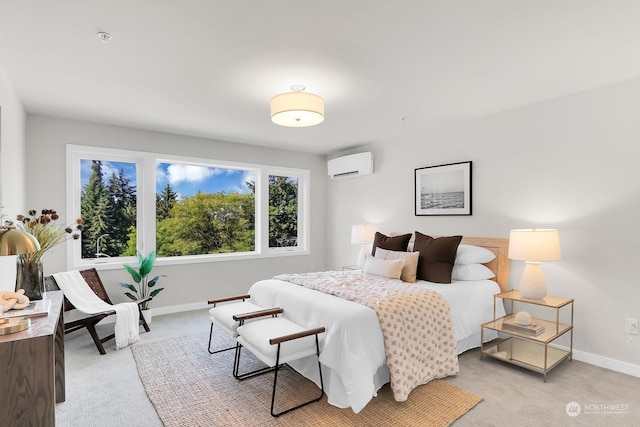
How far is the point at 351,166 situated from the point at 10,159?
3955 mm

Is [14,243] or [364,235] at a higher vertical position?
[14,243]

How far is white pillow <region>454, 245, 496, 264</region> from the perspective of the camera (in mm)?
3541

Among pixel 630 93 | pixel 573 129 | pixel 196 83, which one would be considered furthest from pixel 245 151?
pixel 630 93

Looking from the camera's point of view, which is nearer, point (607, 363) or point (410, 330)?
point (410, 330)

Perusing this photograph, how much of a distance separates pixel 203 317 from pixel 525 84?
14.2 ft

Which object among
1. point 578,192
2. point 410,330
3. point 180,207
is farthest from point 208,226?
point 578,192

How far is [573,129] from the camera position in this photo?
3.16 meters

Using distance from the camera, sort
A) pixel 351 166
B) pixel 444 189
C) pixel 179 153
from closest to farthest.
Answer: pixel 444 189, pixel 179 153, pixel 351 166

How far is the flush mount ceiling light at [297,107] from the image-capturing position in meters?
2.69

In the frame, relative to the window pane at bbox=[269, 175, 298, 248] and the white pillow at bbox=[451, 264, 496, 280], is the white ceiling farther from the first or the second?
the window pane at bbox=[269, 175, 298, 248]

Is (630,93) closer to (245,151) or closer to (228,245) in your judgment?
(245,151)

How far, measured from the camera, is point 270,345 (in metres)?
2.28

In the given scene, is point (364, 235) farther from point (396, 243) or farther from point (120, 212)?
point (120, 212)

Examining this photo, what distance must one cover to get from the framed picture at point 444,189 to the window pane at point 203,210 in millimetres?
2613
